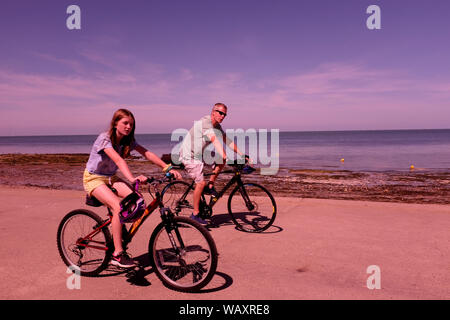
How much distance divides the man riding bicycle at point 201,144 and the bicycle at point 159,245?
199cm

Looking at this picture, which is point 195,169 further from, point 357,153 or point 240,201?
→ point 357,153

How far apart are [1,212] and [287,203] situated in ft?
22.5

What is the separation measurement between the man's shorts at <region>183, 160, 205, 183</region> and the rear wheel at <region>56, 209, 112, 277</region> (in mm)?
2195

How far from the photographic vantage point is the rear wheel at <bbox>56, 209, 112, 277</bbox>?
3686mm

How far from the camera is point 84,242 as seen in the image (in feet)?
12.7

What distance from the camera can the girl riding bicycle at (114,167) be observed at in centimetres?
347

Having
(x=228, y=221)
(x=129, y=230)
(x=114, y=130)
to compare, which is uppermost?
(x=114, y=130)

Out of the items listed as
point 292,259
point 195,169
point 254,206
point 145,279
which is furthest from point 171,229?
point 254,206

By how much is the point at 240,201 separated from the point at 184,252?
115 inches

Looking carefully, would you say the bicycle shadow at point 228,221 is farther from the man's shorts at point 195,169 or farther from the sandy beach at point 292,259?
the man's shorts at point 195,169

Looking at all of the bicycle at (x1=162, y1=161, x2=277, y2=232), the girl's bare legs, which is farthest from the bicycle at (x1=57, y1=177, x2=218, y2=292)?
the bicycle at (x1=162, y1=161, x2=277, y2=232)

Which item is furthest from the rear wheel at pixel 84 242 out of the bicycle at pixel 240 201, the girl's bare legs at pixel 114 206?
the bicycle at pixel 240 201

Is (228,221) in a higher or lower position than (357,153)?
lower
